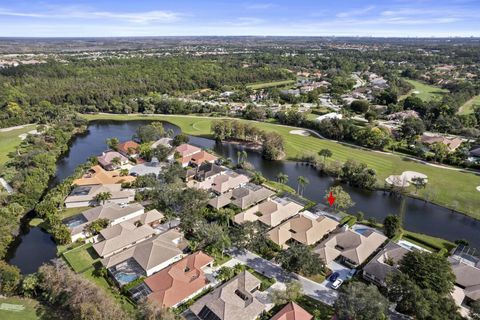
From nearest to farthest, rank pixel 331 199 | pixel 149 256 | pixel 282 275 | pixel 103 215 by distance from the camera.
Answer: pixel 282 275 < pixel 149 256 < pixel 103 215 < pixel 331 199

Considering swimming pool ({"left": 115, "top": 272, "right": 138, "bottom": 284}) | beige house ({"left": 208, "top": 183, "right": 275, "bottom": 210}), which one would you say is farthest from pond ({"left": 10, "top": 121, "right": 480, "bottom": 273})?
swimming pool ({"left": 115, "top": 272, "right": 138, "bottom": 284})

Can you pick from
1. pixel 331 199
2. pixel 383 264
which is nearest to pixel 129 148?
pixel 331 199

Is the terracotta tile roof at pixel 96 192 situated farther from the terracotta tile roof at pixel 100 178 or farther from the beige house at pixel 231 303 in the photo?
the beige house at pixel 231 303

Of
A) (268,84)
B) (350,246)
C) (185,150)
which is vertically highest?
(268,84)

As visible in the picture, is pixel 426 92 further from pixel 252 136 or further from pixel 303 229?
pixel 303 229

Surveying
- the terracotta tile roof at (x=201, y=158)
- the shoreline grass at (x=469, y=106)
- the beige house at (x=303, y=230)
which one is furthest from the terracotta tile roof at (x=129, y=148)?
the shoreline grass at (x=469, y=106)

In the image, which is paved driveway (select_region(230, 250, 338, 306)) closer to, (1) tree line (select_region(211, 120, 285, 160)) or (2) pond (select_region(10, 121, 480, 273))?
(2) pond (select_region(10, 121, 480, 273))

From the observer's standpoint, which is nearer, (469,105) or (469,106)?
(469,106)
